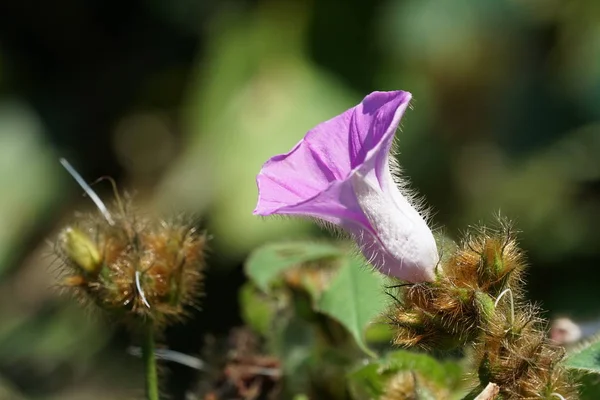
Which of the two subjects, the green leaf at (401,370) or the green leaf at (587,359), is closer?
the green leaf at (587,359)

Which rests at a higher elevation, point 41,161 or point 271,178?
point 41,161

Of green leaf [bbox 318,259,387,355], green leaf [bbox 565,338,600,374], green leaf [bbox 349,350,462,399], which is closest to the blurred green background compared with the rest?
green leaf [bbox 318,259,387,355]

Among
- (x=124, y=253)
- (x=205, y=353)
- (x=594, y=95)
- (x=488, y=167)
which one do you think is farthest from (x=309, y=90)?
(x=124, y=253)

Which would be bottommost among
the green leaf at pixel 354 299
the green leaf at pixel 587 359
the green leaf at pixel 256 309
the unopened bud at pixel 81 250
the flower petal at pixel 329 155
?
the green leaf at pixel 587 359

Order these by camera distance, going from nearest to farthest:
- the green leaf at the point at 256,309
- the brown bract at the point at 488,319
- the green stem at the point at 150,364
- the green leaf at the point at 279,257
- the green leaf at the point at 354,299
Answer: the brown bract at the point at 488,319 → the green stem at the point at 150,364 → the green leaf at the point at 354,299 → the green leaf at the point at 279,257 → the green leaf at the point at 256,309

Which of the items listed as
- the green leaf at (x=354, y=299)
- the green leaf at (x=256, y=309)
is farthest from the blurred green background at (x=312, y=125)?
the green leaf at (x=354, y=299)

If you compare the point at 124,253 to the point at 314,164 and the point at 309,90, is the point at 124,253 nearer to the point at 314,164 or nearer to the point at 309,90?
the point at 314,164

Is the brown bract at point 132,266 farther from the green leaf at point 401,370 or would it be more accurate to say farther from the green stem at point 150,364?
the green leaf at point 401,370

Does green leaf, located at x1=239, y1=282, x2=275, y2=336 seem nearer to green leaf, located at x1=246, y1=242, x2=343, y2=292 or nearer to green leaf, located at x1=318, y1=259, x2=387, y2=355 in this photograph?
green leaf, located at x1=246, y1=242, x2=343, y2=292
